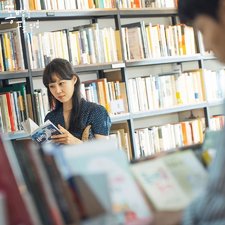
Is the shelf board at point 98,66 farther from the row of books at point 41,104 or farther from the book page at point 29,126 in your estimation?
the book page at point 29,126

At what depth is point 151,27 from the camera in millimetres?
5273

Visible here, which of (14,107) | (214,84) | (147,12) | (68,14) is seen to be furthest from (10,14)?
(214,84)

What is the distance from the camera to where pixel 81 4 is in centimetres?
471

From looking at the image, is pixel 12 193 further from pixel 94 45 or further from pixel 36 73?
pixel 94 45

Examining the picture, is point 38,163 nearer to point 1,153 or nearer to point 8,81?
point 1,153

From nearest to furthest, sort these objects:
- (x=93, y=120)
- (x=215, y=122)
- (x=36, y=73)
A: (x=93, y=120) < (x=36, y=73) < (x=215, y=122)

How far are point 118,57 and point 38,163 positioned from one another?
11.4 ft

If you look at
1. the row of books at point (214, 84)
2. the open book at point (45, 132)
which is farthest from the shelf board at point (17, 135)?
the row of books at point (214, 84)

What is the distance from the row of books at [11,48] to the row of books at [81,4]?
0.17 metres

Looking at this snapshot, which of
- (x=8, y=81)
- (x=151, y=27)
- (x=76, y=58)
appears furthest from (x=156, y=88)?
(x=8, y=81)

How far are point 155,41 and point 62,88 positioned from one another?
1.69 m

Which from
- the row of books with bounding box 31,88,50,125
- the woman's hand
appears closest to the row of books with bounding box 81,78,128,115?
the row of books with bounding box 31,88,50,125

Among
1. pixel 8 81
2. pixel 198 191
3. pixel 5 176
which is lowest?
pixel 198 191

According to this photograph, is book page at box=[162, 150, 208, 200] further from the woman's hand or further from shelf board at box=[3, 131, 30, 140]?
shelf board at box=[3, 131, 30, 140]
